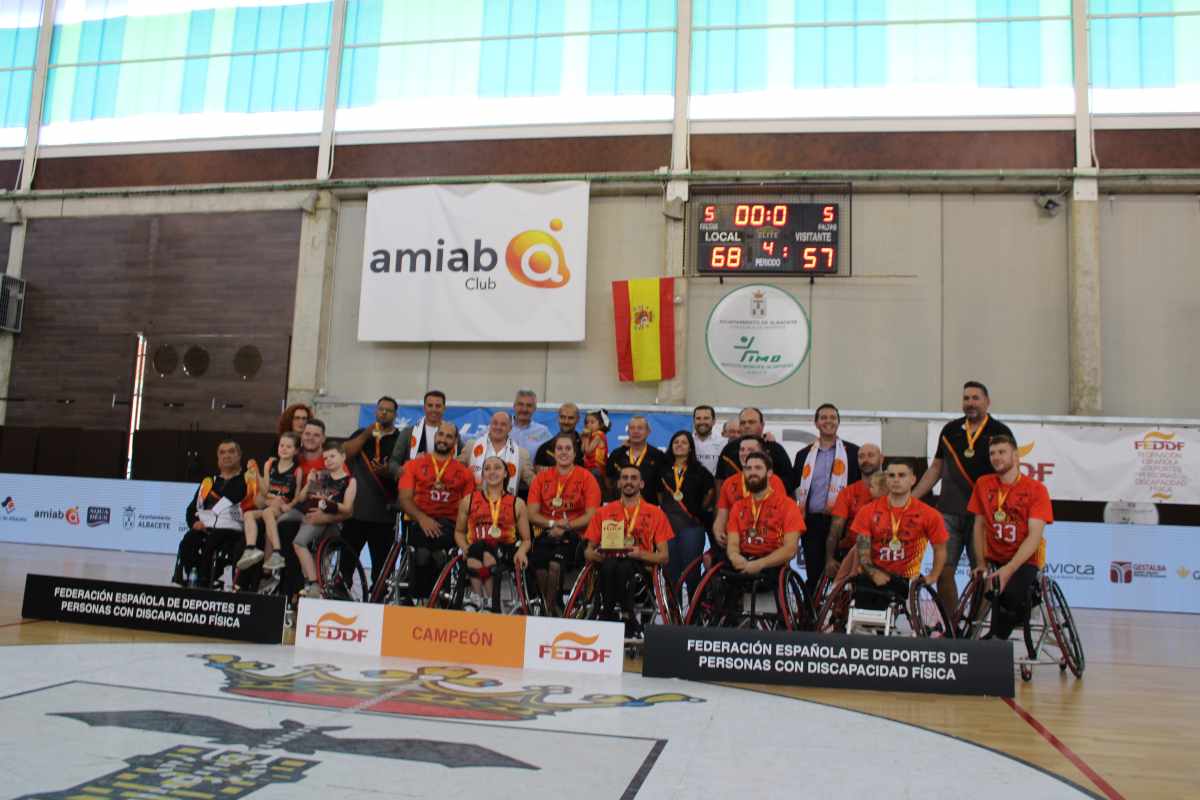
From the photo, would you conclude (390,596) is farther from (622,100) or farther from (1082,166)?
(1082,166)

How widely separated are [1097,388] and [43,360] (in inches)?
505

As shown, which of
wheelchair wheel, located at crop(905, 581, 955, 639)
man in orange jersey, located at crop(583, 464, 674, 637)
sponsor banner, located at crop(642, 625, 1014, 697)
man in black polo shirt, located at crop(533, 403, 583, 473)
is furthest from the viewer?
man in black polo shirt, located at crop(533, 403, 583, 473)

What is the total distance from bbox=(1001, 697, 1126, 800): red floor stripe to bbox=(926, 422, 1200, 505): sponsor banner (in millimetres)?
5450

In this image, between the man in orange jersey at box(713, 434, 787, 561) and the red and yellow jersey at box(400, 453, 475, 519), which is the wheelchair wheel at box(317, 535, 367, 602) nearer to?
the red and yellow jersey at box(400, 453, 475, 519)

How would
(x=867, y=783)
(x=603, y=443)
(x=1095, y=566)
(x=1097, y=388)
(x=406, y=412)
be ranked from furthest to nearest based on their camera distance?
(x=406, y=412)
(x=1097, y=388)
(x=1095, y=566)
(x=603, y=443)
(x=867, y=783)

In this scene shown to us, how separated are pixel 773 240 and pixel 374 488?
5.86m

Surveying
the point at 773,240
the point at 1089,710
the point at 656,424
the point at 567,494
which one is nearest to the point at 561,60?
the point at 773,240

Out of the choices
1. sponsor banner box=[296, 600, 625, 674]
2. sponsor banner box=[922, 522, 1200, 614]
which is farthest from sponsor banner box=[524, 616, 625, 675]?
sponsor banner box=[922, 522, 1200, 614]

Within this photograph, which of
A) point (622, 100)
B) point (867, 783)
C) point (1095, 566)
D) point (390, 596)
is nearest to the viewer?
point (867, 783)

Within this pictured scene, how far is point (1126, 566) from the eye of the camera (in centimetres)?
780

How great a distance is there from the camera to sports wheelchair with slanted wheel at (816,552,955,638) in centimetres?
428

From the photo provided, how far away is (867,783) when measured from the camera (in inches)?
101

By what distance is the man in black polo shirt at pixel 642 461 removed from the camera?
5.31 m

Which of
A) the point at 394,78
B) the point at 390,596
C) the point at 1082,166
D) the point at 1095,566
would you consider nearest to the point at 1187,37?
the point at 1082,166
